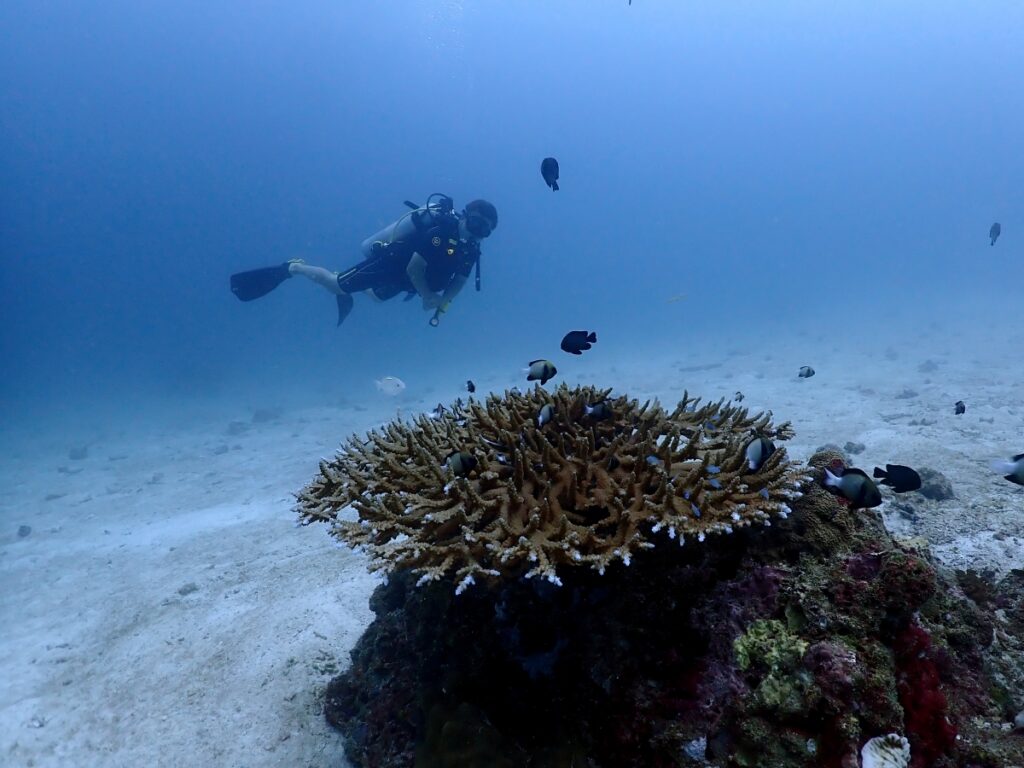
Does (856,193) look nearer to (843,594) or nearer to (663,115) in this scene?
(663,115)

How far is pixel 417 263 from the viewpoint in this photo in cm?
1272

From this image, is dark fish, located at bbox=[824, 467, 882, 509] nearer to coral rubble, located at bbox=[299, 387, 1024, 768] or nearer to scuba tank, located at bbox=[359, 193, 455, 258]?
coral rubble, located at bbox=[299, 387, 1024, 768]

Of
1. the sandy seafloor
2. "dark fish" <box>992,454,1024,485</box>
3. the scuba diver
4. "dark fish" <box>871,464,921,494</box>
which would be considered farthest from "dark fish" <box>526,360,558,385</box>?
the scuba diver

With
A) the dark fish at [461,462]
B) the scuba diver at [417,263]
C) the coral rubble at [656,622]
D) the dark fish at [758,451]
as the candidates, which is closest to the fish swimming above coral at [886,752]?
the coral rubble at [656,622]

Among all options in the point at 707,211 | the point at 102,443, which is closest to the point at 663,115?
the point at 707,211

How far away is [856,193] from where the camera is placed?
16138cm

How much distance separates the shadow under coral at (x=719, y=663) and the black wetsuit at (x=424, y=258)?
10.5 metres

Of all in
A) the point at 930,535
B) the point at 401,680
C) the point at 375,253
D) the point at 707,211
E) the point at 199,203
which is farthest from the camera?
the point at 707,211

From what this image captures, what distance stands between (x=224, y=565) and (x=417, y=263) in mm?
7857

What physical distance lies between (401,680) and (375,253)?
1287cm

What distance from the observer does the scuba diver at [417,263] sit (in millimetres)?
12664

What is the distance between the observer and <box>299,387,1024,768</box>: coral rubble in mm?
2154

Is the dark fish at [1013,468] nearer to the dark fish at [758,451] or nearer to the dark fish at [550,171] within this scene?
the dark fish at [758,451]

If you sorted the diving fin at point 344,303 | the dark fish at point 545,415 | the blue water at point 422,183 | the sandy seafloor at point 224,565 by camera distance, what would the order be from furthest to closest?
the blue water at point 422,183
the diving fin at point 344,303
the sandy seafloor at point 224,565
the dark fish at point 545,415
